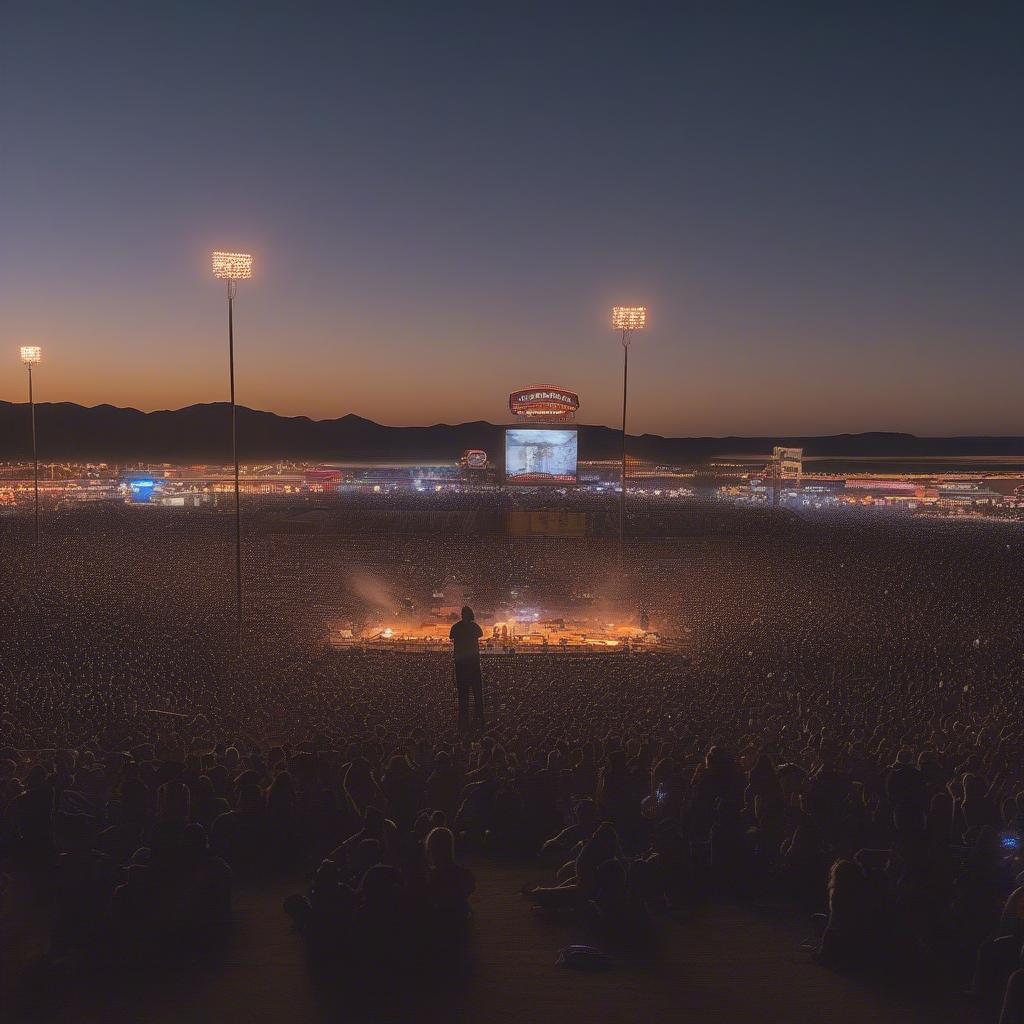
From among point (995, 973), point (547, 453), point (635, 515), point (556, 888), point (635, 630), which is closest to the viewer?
point (995, 973)

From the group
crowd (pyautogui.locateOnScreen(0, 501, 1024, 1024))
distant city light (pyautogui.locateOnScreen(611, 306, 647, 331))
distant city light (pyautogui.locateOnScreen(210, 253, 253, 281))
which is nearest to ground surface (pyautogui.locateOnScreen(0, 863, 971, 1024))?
crowd (pyautogui.locateOnScreen(0, 501, 1024, 1024))

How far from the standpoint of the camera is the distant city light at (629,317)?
31.8 metres

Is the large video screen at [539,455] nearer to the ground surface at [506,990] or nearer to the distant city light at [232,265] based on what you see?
the distant city light at [232,265]

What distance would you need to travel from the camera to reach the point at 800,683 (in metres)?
15.2

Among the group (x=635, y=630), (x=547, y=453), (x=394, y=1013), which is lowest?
(x=635, y=630)

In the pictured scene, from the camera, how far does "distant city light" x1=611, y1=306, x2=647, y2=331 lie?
31.8 m

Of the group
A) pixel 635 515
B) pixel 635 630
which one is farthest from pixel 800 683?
pixel 635 515

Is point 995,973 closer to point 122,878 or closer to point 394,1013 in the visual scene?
point 394,1013

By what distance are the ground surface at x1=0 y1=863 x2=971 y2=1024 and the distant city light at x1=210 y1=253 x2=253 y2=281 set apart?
20296mm

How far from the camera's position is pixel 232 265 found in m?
22.4

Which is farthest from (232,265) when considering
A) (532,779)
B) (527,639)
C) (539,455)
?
(539,455)

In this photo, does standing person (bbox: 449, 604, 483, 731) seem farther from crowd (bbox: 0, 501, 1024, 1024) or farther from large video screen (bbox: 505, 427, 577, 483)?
large video screen (bbox: 505, 427, 577, 483)

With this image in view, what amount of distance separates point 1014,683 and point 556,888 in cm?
1306

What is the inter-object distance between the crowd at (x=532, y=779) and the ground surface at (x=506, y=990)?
0.19 meters
